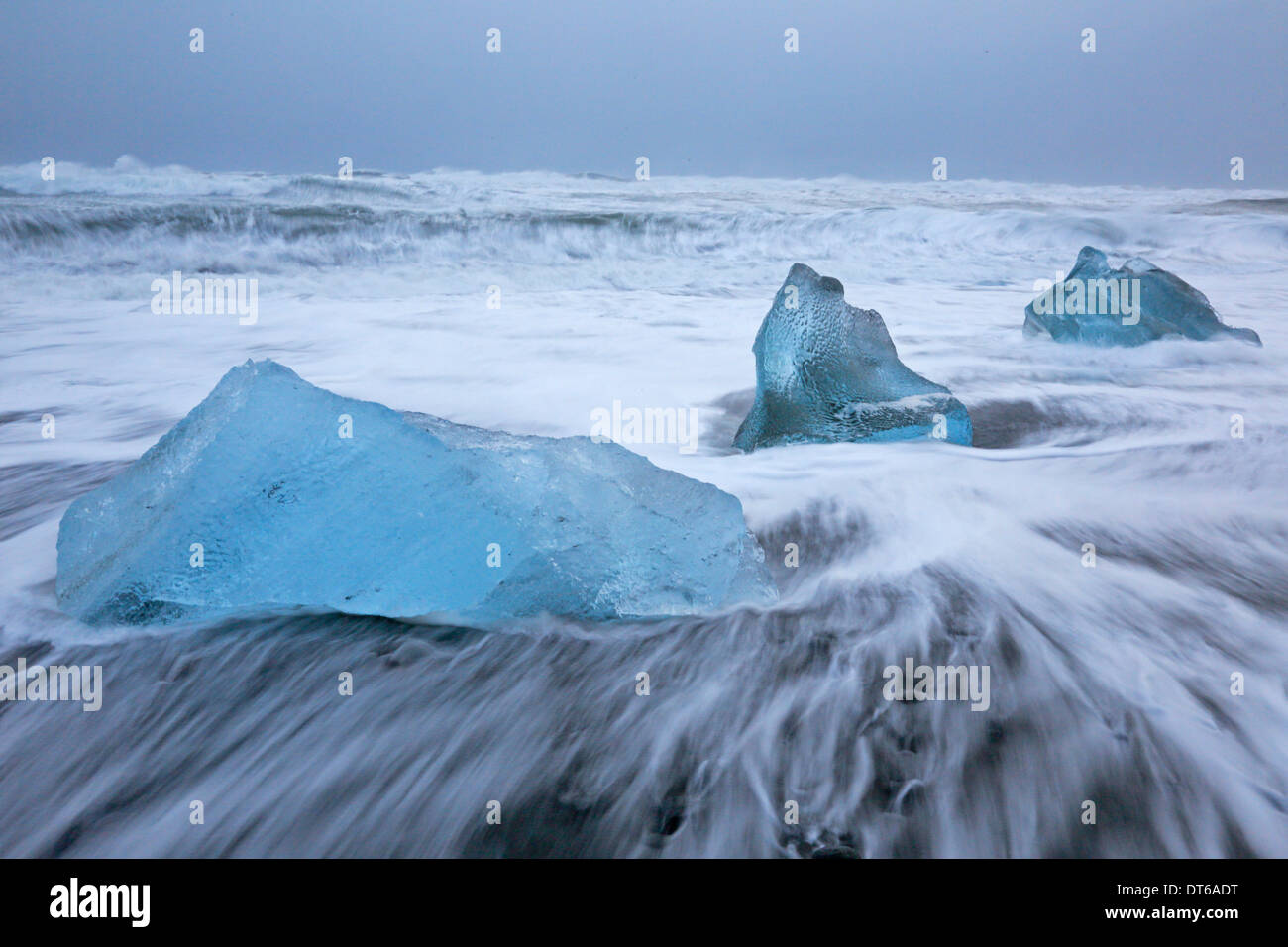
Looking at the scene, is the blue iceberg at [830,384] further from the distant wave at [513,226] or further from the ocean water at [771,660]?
the distant wave at [513,226]

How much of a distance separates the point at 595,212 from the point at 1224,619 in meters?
10.3

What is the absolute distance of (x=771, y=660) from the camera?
1.68 meters

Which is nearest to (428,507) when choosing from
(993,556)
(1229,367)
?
(993,556)

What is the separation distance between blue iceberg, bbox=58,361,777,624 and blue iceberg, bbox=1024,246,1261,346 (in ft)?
12.0

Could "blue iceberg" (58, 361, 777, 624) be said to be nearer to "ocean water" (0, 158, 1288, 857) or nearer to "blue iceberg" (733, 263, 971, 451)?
"ocean water" (0, 158, 1288, 857)

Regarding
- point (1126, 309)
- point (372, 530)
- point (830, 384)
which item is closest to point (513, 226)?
point (1126, 309)

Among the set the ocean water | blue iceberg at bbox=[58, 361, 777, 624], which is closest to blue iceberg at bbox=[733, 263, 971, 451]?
the ocean water

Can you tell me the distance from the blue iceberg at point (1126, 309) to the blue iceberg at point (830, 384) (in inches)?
89.1

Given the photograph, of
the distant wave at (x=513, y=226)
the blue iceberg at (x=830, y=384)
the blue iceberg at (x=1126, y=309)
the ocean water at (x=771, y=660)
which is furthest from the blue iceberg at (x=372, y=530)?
the distant wave at (x=513, y=226)

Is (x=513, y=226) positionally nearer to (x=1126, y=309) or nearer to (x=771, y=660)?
(x=1126, y=309)

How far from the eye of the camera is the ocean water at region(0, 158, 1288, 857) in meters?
1.29

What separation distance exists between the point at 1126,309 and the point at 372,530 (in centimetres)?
446

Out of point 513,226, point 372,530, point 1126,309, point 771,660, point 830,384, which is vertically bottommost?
point 771,660

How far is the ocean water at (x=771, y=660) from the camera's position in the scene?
→ 1.29 metres
